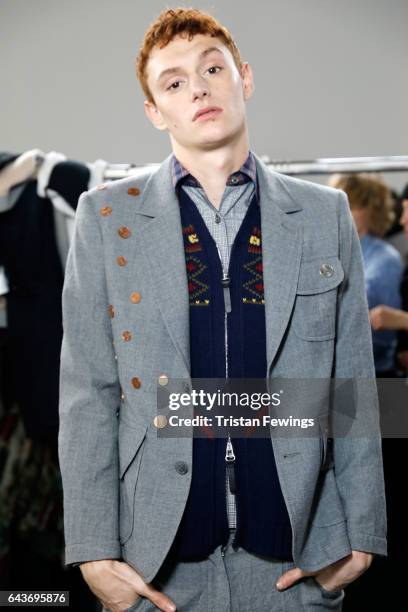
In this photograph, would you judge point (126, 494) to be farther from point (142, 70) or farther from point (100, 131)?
point (100, 131)

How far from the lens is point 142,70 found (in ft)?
5.05

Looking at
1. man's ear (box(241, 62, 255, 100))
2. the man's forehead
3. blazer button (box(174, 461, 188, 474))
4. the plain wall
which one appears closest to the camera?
blazer button (box(174, 461, 188, 474))

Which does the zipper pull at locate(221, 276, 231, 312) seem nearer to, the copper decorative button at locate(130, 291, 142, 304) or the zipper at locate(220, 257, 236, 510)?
the zipper at locate(220, 257, 236, 510)

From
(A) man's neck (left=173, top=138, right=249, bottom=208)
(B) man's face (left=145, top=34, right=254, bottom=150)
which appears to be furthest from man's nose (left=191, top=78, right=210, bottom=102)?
(A) man's neck (left=173, top=138, right=249, bottom=208)

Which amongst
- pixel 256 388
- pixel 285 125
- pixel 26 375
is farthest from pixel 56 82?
pixel 256 388

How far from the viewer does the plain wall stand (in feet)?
7.44

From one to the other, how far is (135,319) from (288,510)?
45cm

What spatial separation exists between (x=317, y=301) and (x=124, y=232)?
0.40 metres

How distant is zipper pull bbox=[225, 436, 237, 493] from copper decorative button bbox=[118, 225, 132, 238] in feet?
1.44

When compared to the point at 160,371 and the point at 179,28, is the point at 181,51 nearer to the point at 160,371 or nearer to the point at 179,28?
the point at 179,28

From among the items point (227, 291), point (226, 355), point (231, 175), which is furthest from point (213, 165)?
point (226, 355)

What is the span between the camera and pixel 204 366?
4.61ft

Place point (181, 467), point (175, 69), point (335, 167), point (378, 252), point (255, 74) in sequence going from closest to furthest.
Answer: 1. point (181, 467)
2. point (175, 69)
3. point (335, 167)
4. point (378, 252)
5. point (255, 74)

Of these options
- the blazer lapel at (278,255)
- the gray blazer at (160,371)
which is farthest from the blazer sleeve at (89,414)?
the blazer lapel at (278,255)
